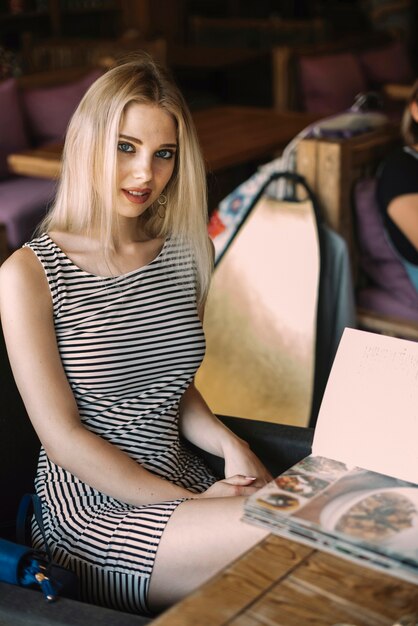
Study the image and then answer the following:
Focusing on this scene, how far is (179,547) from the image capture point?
1.42 metres

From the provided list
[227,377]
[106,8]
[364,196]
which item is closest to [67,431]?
[227,377]

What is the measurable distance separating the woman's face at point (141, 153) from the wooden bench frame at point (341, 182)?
1.02 m

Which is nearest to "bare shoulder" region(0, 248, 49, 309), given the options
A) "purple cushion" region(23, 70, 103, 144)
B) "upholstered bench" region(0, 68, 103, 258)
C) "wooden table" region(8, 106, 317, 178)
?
"wooden table" region(8, 106, 317, 178)

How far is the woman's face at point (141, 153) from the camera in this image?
1.58m

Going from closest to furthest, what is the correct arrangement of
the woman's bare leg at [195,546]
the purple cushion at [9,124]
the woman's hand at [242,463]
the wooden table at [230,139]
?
the woman's bare leg at [195,546] < the woman's hand at [242,463] < the wooden table at [230,139] < the purple cushion at [9,124]

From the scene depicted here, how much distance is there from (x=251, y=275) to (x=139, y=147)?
1.04 metres

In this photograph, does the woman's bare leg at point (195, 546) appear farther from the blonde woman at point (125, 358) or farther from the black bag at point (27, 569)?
the black bag at point (27, 569)

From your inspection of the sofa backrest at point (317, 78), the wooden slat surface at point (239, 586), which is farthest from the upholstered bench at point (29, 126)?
the wooden slat surface at point (239, 586)

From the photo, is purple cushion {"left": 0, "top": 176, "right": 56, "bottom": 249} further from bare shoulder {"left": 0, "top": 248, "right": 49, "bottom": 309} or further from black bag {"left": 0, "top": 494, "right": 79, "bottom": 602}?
black bag {"left": 0, "top": 494, "right": 79, "bottom": 602}

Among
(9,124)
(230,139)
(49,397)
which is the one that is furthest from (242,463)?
(9,124)

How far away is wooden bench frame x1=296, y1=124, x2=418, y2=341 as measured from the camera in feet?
8.48

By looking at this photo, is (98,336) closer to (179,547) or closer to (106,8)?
(179,547)

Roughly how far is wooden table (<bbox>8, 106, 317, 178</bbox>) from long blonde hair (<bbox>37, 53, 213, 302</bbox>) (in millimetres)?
1668

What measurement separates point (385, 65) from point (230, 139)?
253 cm
